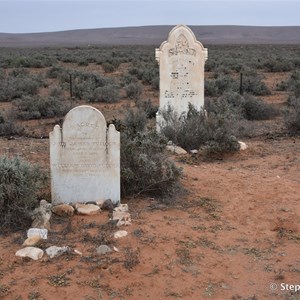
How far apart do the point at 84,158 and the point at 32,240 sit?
1.32 meters

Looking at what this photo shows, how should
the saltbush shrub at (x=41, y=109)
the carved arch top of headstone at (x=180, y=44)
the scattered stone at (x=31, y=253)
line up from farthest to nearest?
the saltbush shrub at (x=41, y=109) < the carved arch top of headstone at (x=180, y=44) < the scattered stone at (x=31, y=253)

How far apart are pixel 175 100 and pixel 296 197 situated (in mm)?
4491

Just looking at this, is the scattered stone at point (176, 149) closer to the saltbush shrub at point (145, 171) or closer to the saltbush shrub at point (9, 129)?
the saltbush shrub at point (145, 171)

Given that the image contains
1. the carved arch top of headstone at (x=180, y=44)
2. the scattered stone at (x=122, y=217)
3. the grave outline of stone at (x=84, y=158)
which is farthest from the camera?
the carved arch top of headstone at (x=180, y=44)

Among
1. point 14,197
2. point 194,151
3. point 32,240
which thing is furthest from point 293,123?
point 32,240

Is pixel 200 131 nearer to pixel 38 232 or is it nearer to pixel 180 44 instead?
pixel 180 44

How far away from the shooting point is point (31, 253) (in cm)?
447

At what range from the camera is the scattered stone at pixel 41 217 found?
4996 mm

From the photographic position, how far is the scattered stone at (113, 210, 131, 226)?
17.0ft

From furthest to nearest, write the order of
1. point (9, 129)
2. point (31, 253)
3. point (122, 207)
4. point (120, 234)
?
point (9, 129)
point (122, 207)
point (120, 234)
point (31, 253)

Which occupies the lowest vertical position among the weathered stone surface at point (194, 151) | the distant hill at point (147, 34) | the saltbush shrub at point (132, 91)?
the weathered stone surface at point (194, 151)

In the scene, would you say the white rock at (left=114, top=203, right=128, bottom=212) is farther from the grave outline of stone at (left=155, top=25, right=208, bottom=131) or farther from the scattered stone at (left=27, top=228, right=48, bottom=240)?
the grave outline of stone at (left=155, top=25, right=208, bottom=131)

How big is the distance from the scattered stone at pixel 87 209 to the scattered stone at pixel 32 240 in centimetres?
84

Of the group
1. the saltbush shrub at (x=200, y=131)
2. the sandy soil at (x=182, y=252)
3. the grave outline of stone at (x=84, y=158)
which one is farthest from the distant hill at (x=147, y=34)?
the grave outline of stone at (x=84, y=158)
